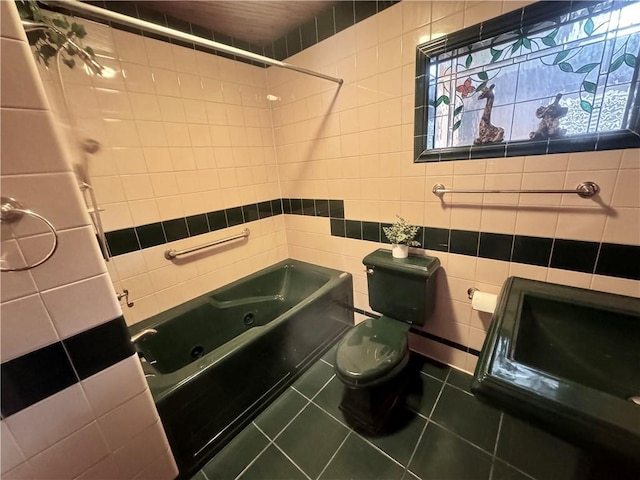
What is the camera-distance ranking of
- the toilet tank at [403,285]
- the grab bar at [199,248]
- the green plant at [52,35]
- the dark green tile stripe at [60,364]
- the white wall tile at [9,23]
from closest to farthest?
the white wall tile at [9,23] → the dark green tile stripe at [60,364] → the green plant at [52,35] → the toilet tank at [403,285] → the grab bar at [199,248]

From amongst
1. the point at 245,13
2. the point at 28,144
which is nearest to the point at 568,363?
the point at 28,144

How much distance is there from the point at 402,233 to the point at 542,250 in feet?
2.12

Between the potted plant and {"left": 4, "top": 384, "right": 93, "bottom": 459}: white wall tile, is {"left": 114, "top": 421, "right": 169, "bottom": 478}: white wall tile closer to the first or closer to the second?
{"left": 4, "top": 384, "right": 93, "bottom": 459}: white wall tile

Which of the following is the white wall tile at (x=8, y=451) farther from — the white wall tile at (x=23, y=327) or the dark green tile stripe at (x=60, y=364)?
the white wall tile at (x=23, y=327)

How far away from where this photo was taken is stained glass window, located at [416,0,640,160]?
0.95 metres

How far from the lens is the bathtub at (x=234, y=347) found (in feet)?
3.88

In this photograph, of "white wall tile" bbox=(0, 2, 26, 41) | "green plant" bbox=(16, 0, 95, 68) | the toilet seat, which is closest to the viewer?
"white wall tile" bbox=(0, 2, 26, 41)

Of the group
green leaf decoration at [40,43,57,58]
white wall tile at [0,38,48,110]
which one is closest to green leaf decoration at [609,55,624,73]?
white wall tile at [0,38,48,110]

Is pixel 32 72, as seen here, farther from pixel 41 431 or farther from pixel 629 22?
pixel 629 22

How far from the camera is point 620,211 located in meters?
1.01

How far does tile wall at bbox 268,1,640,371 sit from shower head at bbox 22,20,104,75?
110 cm

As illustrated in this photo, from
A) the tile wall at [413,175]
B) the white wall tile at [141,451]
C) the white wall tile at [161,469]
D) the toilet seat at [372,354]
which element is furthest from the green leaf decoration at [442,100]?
the white wall tile at [161,469]

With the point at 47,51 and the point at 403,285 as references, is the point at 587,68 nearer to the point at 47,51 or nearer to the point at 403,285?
the point at 403,285

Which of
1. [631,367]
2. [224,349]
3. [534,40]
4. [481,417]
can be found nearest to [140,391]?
[224,349]
